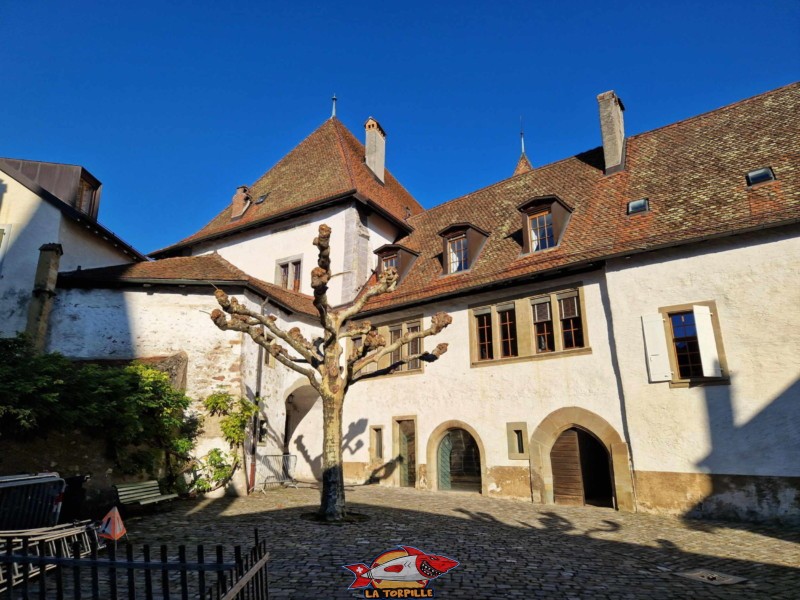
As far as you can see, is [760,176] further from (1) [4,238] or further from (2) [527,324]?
(1) [4,238]

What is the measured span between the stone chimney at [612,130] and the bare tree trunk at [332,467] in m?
11.5

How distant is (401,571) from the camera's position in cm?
703

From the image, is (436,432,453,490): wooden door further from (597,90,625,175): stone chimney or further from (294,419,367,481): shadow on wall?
(597,90,625,175): stone chimney

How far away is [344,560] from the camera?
734cm

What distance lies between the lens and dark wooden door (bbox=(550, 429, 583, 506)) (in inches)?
535

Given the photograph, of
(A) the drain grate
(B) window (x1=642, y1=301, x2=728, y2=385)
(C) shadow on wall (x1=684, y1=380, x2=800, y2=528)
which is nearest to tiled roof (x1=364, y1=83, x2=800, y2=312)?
(B) window (x1=642, y1=301, x2=728, y2=385)

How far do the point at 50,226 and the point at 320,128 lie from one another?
14.0 meters

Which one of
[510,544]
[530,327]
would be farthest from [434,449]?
[510,544]

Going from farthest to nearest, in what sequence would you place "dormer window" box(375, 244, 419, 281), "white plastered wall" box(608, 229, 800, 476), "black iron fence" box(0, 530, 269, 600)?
"dormer window" box(375, 244, 419, 281) < "white plastered wall" box(608, 229, 800, 476) < "black iron fence" box(0, 530, 269, 600)

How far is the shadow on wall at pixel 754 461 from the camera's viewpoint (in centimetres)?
1045

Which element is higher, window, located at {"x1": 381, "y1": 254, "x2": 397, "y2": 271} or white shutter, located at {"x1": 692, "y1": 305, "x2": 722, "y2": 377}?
window, located at {"x1": 381, "y1": 254, "x2": 397, "y2": 271}

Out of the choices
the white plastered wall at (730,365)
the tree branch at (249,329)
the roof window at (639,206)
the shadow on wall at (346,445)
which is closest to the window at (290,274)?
the shadow on wall at (346,445)

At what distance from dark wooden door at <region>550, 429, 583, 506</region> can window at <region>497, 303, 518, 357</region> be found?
2664mm

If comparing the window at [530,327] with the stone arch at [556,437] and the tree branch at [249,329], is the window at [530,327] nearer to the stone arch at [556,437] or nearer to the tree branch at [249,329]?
the stone arch at [556,437]
